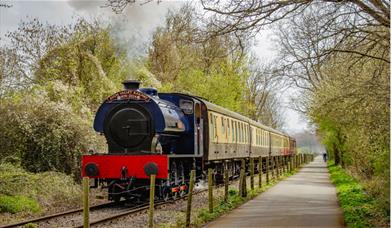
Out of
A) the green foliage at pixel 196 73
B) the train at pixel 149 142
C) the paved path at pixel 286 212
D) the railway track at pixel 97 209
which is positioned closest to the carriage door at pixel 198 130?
the train at pixel 149 142

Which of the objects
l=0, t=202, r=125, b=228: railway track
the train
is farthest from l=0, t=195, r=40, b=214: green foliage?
the train

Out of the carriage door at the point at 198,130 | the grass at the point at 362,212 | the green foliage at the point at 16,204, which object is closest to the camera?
the grass at the point at 362,212

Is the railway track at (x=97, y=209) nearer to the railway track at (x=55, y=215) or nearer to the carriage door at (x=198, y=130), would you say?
the railway track at (x=55, y=215)

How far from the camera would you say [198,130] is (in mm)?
15812

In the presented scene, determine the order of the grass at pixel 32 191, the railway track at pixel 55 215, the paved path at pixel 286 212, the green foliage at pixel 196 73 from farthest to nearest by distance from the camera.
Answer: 1. the green foliage at pixel 196 73
2. the grass at pixel 32 191
3. the paved path at pixel 286 212
4. the railway track at pixel 55 215

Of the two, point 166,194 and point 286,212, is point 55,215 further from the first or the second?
point 286,212

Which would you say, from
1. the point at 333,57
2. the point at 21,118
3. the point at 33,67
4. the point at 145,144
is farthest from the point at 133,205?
the point at 33,67

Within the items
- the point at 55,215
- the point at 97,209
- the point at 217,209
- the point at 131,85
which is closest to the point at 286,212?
the point at 217,209

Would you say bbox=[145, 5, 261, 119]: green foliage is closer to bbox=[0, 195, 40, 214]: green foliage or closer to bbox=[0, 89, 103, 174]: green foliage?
bbox=[0, 89, 103, 174]: green foliage

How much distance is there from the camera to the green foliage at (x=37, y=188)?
13.6m

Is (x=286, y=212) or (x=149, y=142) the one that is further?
(x=149, y=142)

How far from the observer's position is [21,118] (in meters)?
17.0

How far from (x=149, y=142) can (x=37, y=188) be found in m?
3.44

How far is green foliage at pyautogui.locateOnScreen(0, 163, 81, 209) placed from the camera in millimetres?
13620
